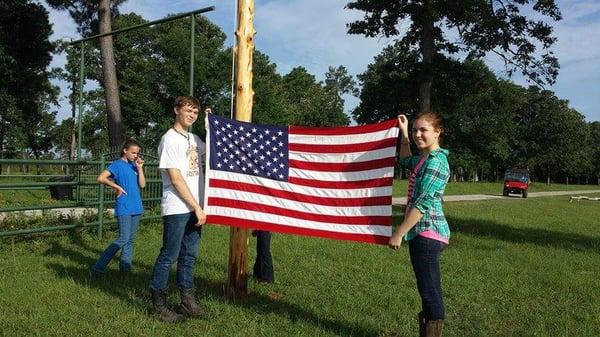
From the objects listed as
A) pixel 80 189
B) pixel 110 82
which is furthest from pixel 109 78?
pixel 80 189

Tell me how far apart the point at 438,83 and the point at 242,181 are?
16431 mm

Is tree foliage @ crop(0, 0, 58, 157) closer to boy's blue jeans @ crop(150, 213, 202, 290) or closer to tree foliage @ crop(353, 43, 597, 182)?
tree foliage @ crop(353, 43, 597, 182)

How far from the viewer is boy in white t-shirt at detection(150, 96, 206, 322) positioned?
4.76 m

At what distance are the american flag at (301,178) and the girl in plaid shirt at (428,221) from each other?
2.73 ft

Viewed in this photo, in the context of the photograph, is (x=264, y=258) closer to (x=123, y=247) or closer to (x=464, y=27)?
(x=123, y=247)

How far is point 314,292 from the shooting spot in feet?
20.7

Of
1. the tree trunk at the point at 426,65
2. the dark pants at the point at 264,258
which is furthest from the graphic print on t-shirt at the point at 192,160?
the tree trunk at the point at 426,65

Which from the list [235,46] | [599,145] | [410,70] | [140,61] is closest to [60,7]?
[410,70]

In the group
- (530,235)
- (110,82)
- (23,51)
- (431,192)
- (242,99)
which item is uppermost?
(23,51)

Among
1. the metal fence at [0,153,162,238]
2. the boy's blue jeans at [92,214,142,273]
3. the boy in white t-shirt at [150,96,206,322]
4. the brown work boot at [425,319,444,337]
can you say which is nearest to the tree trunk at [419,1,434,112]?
the metal fence at [0,153,162,238]

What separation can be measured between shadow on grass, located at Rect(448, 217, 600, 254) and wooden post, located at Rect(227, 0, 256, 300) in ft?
26.5

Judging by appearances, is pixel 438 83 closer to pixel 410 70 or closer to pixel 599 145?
pixel 410 70

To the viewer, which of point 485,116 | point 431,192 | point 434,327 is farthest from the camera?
point 485,116

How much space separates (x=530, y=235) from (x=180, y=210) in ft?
35.9
